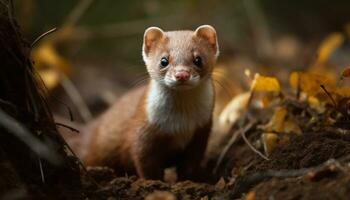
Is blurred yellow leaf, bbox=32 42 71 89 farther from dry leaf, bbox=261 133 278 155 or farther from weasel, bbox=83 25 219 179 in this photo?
dry leaf, bbox=261 133 278 155

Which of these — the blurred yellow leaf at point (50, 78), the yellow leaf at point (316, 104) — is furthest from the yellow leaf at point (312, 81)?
the blurred yellow leaf at point (50, 78)

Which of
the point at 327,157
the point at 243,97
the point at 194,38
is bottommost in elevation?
the point at 327,157

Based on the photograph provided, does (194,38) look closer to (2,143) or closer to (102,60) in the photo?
(2,143)

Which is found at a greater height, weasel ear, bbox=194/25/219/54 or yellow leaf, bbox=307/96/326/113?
weasel ear, bbox=194/25/219/54

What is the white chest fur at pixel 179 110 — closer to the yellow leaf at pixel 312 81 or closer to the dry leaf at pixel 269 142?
the dry leaf at pixel 269 142

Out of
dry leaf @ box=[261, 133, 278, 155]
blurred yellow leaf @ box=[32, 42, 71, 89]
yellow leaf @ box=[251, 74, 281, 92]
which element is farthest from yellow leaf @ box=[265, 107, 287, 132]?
blurred yellow leaf @ box=[32, 42, 71, 89]

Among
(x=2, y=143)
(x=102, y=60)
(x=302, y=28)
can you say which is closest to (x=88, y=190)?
(x=2, y=143)
